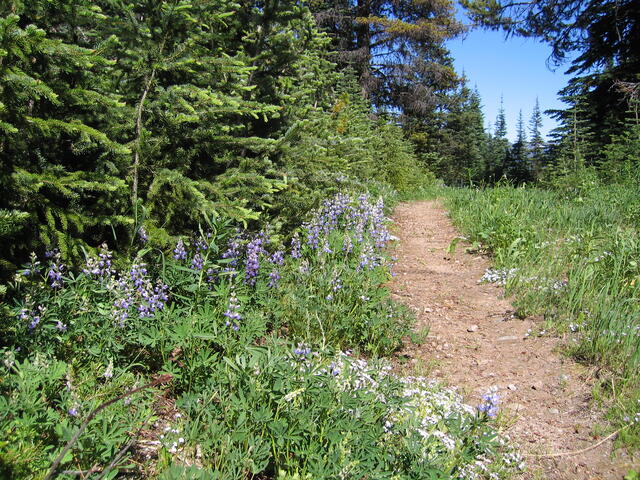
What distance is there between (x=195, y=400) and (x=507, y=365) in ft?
9.14

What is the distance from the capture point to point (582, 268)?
466 cm

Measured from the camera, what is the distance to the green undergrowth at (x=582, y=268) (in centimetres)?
329

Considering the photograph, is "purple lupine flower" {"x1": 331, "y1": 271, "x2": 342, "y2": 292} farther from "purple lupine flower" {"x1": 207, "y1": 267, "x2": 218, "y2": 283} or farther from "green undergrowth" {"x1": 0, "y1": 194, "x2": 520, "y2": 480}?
"purple lupine flower" {"x1": 207, "y1": 267, "x2": 218, "y2": 283}

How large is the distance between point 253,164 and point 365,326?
6.40ft

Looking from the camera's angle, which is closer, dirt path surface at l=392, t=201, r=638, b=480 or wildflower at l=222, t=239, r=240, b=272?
dirt path surface at l=392, t=201, r=638, b=480

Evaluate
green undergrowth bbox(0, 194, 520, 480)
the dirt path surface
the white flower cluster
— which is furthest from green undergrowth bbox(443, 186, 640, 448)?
green undergrowth bbox(0, 194, 520, 480)

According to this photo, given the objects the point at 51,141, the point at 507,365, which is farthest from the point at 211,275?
the point at 507,365

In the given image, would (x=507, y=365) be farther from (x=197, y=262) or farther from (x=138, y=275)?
(x=138, y=275)

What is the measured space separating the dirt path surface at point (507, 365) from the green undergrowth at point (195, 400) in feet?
1.20

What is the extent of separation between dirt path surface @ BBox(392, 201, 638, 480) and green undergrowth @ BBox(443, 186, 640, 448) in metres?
0.19

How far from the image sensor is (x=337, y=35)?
20.3m

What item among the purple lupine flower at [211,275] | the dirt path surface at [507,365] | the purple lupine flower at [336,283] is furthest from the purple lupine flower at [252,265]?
the dirt path surface at [507,365]

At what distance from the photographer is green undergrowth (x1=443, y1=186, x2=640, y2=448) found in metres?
3.29

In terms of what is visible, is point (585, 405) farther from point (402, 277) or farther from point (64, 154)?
point (64, 154)
